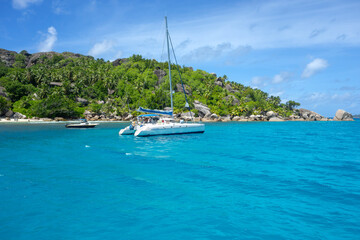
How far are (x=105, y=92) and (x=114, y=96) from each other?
491 centimetres

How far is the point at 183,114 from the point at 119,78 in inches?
2039

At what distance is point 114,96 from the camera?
4889 inches

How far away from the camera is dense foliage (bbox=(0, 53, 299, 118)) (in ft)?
319

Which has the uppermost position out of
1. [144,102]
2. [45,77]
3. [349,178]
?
[45,77]

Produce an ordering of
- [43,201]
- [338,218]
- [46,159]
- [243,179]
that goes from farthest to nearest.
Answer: [46,159]
[243,179]
[43,201]
[338,218]

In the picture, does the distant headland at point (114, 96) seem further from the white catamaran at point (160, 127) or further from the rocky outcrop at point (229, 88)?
the white catamaran at point (160, 127)

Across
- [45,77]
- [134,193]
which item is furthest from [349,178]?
[45,77]

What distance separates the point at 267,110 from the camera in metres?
145

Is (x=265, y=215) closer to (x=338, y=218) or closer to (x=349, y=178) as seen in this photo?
(x=338, y=218)

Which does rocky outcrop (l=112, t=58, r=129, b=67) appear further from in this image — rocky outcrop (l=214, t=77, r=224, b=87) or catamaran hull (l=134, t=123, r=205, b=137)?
A: catamaran hull (l=134, t=123, r=205, b=137)

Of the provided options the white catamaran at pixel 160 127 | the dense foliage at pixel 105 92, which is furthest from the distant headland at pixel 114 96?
the white catamaran at pixel 160 127

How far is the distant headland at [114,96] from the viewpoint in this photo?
95625 millimetres

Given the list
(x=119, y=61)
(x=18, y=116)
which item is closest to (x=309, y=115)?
(x=119, y=61)

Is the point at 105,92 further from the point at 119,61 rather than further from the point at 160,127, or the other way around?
the point at 160,127
